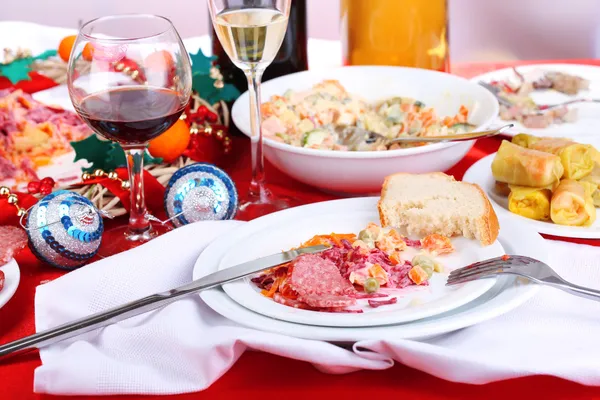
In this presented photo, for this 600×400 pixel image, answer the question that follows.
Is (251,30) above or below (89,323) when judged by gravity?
above

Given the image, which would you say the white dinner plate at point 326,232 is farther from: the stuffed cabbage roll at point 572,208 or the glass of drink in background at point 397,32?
the glass of drink in background at point 397,32

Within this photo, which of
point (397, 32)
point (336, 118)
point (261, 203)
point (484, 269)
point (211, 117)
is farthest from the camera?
point (397, 32)

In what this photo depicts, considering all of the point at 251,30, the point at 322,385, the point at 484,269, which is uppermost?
the point at 251,30

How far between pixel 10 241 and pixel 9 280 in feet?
0.34

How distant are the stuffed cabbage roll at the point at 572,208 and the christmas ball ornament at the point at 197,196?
60 cm

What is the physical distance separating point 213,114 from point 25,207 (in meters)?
0.53

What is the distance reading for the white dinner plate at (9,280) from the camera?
3.87 feet

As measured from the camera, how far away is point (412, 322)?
3.52ft

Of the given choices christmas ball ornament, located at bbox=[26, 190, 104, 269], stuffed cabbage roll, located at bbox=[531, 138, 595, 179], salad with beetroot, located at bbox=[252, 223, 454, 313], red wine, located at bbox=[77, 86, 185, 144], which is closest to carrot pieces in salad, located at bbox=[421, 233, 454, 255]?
salad with beetroot, located at bbox=[252, 223, 454, 313]

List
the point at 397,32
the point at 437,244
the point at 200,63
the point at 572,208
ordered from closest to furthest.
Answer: the point at 437,244 → the point at 572,208 → the point at 200,63 → the point at 397,32

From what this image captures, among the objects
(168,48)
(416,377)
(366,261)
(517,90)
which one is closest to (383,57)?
(517,90)

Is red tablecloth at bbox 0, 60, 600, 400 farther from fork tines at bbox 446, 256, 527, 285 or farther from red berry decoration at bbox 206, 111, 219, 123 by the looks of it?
red berry decoration at bbox 206, 111, 219, 123

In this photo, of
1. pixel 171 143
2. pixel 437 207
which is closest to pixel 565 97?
pixel 437 207

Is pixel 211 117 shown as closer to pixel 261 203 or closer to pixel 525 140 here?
pixel 261 203
